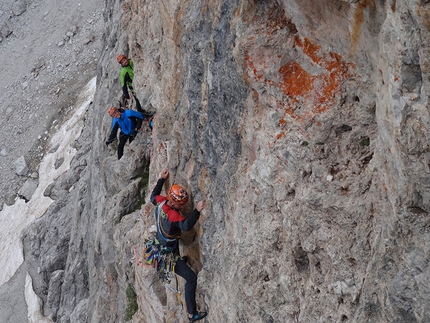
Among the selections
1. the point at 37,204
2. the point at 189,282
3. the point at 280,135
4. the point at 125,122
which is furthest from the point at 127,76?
the point at 37,204

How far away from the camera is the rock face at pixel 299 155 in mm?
5348

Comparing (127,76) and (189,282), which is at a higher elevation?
(127,76)

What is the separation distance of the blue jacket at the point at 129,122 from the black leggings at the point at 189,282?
223 inches

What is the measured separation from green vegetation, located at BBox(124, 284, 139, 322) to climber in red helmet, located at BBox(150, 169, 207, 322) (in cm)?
372

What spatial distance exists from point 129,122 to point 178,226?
5689 mm

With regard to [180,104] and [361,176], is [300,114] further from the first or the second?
[180,104]

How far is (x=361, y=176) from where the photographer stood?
6.49 m

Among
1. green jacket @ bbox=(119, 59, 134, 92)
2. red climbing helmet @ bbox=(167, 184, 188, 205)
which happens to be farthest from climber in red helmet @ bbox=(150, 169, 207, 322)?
green jacket @ bbox=(119, 59, 134, 92)

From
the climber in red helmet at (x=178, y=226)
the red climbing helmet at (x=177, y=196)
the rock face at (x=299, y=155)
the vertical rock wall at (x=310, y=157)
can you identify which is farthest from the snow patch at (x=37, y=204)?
the vertical rock wall at (x=310, y=157)

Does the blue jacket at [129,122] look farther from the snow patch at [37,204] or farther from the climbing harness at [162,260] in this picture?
the snow patch at [37,204]

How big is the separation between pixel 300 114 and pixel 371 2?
212 centimetres

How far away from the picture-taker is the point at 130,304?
13742 mm

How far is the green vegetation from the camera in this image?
44.7ft

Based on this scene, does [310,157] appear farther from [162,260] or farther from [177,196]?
[162,260]
